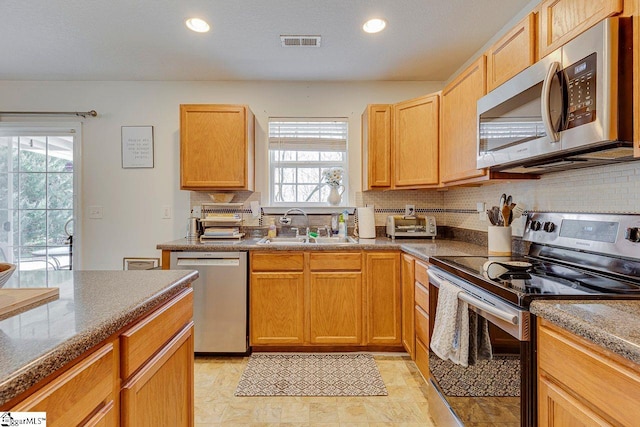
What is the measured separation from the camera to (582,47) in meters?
1.11

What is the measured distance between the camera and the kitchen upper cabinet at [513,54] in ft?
4.73

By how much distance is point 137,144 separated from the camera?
9.98 feet

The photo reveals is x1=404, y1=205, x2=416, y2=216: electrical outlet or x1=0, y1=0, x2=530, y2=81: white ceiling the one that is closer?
x1=0, y1=0, x2=530, y2=81: white ceiling

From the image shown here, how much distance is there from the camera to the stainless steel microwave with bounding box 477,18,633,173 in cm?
102

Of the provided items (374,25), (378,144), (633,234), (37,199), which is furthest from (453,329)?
(37,199)

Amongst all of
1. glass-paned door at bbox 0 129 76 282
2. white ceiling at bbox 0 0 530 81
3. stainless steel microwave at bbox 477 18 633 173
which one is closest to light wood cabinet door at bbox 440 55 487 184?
stainless steel microwave at bbox 477 18 633 173

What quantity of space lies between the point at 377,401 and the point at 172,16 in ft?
9.09

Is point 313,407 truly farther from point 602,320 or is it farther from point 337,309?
point 602,320

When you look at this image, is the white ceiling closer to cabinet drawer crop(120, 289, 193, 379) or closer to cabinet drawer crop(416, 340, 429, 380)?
cabinet drawer crop(120, 289, 193, 379)

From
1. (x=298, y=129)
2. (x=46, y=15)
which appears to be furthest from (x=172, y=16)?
(x=298, y=129)

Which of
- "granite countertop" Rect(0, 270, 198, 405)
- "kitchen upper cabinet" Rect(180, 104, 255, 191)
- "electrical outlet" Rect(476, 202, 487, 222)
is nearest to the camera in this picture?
"granite countertop" Rect(0, 270, 198, 405)

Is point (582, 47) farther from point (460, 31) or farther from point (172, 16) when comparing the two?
point (172, 16)

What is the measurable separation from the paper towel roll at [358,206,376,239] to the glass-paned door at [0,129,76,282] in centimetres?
280

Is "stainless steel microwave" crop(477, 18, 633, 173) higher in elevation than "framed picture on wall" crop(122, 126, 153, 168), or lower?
lower
